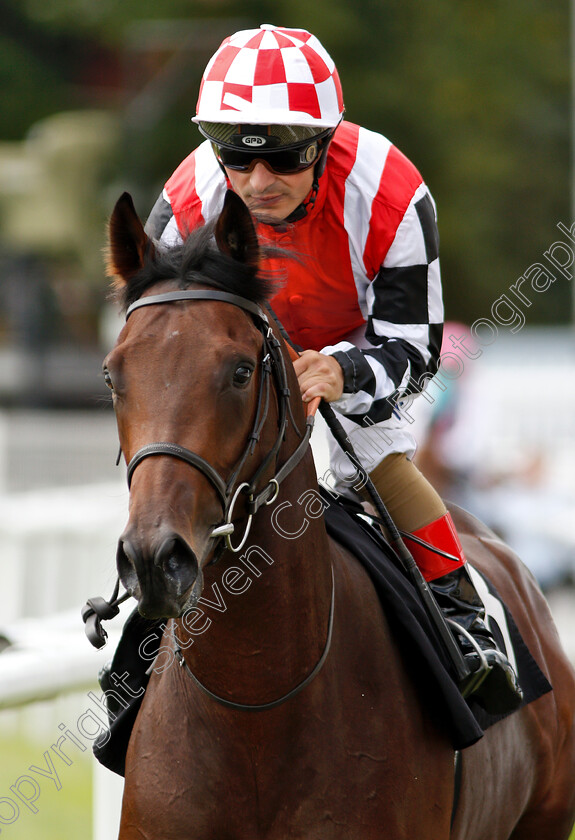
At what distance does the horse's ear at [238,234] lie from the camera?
3.00 meters

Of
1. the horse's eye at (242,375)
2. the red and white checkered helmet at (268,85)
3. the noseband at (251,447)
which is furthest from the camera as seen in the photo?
the red and white checkered helmet at (268,85)

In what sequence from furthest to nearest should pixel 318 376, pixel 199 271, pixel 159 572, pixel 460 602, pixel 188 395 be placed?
pixel 460 602 → pixel 318 376 → pixel 199 271 → pixel 188 395 → pixel 159 572

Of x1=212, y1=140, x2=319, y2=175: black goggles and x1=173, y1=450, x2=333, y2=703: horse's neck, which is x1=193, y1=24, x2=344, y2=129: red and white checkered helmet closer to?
x1=212, y1=140, x2=319, y2=175: black goggles

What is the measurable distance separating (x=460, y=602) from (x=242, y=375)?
1365mm

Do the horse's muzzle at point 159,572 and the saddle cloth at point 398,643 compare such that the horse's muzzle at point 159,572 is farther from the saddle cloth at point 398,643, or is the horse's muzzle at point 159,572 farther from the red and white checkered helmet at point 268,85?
the red and white checkered helmet at point 268,85

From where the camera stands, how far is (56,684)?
461 centimetres

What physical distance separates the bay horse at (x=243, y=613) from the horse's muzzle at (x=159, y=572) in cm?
1

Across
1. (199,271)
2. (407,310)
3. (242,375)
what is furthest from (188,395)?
→ (407,310)

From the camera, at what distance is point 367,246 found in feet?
12.0

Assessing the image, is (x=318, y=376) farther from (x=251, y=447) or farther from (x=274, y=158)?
(x=274, y=158)

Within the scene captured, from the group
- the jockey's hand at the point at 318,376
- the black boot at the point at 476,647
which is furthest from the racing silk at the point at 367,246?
the black boot at the point at 476,647

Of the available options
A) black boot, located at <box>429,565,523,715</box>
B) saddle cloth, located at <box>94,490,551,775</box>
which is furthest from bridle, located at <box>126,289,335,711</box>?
black boot, located at <box>429,565,523,715</box>

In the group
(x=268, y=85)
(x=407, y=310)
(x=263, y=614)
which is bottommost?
(x=263, y=614)

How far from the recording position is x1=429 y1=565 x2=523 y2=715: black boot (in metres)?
3.63
